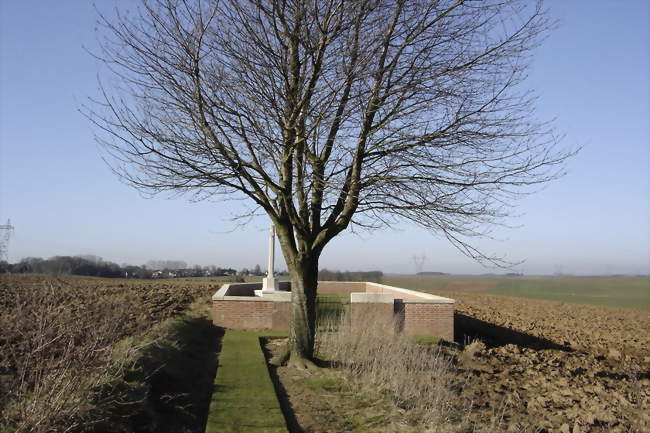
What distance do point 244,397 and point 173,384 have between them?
1.27 metres

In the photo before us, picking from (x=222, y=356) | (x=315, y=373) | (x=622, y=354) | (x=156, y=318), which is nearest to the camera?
(x=315, y=373)

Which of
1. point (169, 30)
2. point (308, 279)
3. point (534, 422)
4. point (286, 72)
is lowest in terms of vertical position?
point (534, 422)

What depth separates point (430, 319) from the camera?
14633 millimetres

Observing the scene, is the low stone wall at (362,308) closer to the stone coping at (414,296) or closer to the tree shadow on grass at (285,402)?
the stone coping at (414,296)

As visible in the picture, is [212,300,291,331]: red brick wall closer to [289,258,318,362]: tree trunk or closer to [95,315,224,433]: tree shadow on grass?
[95,315,224,433]: tree shadow on grass

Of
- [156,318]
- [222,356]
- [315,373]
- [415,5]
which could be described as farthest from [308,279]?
[156,318]

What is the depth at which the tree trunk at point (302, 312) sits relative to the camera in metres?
9.70

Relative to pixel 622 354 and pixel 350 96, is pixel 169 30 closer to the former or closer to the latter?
pixel 350 96

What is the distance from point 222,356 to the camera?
1059 cm

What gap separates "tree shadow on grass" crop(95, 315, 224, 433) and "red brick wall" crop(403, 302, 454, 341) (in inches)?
198

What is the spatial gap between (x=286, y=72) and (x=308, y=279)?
350 centimetres

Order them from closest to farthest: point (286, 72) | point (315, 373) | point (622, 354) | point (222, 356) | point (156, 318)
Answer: point (286, 72)
point (315, 373)
point (222, 356)
point (156, 318)
point (622, 354)

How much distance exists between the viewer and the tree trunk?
970cm

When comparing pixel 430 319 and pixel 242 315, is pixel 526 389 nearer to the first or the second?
pixel 430 319
